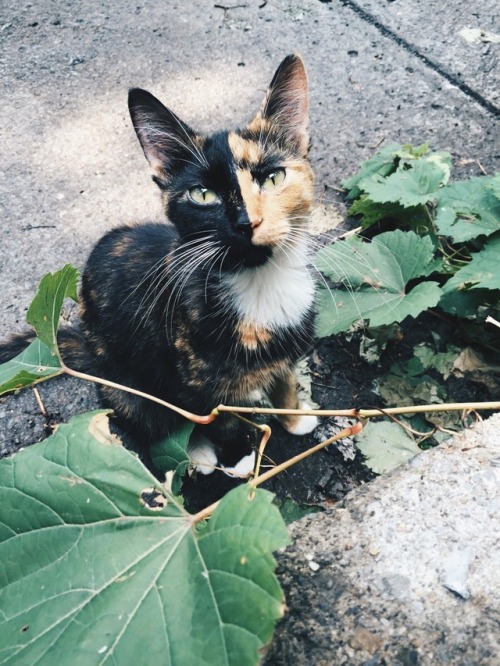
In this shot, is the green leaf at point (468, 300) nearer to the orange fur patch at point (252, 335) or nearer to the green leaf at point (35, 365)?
the orange fur patch at point (252, 335)

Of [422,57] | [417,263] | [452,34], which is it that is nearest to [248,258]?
[417,263]

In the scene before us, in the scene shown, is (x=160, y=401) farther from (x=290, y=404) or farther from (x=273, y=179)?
(x=290, y=404)

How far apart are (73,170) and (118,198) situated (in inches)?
12.7

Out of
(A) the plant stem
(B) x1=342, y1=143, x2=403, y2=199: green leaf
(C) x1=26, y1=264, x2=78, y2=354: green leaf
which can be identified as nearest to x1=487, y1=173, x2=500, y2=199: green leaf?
(B) x1=342, y1=143, x2=403, y2=199: green leaf

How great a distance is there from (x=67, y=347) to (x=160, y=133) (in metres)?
0.83

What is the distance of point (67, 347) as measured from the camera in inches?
79.0

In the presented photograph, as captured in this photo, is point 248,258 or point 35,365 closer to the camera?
point 35,365

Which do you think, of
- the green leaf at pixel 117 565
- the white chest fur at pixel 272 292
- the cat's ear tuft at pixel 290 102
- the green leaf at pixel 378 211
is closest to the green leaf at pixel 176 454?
the green leaf at pixel 117 565

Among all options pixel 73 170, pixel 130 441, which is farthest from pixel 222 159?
pixel 73 170

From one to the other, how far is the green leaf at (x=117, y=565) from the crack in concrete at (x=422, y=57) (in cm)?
263

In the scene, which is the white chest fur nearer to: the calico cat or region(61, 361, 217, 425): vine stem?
the calico cat

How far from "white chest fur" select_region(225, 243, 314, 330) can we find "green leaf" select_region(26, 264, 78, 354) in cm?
52

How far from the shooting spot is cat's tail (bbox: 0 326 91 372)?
192 cm

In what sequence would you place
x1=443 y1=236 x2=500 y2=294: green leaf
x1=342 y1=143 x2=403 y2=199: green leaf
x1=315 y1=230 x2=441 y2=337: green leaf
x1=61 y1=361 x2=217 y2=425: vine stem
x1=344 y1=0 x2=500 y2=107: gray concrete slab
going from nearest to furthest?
x1=61 y1=361 x2=217 y2=425: vine stem < x1=443 y1=236 x2=500 y2=294: green leaf < x1=315 y1=230 x2=441 y2=337: green leaf < x1=342 y1=143 x2=403 y2=199: green leaf < x1=344 y1=0 x2=500 y2=107: gray concrete slab
